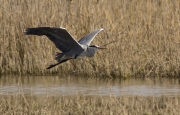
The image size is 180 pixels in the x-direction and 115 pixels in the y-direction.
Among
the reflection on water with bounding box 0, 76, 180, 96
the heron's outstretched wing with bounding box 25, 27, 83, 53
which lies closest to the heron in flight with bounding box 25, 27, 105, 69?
the heron's outstretched wing with bounding box 25, 27, 83, 53

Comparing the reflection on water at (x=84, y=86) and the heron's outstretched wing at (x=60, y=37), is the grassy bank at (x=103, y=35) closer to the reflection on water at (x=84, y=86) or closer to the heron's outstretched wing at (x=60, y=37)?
the reflection on water at (x=84, y=86)

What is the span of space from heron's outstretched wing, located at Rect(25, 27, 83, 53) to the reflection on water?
64 cm

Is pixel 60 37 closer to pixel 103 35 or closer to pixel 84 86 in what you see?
pixel 84 86

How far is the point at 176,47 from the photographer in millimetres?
9508

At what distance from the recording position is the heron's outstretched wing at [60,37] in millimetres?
7832

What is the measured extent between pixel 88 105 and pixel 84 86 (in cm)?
175

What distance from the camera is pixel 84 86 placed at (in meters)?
8.88

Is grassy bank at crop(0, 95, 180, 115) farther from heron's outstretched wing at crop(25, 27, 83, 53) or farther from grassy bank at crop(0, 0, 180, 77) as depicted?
grassy bank at crop(0, 0, 180, 77)

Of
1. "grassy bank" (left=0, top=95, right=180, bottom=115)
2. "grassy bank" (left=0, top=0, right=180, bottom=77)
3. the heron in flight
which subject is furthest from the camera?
"grassy bank" (left=0, top=0, right=180, bottom=77)

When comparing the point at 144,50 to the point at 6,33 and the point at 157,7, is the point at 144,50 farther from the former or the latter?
the point at 6,33

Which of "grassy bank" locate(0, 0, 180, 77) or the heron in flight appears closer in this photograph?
the heron in flight

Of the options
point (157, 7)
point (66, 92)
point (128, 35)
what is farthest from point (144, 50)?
point (66, 92)

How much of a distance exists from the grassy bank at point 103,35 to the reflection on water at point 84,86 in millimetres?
221

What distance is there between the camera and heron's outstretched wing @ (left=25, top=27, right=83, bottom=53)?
7832mm
